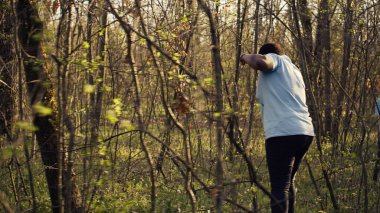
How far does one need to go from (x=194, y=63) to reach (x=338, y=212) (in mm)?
3690

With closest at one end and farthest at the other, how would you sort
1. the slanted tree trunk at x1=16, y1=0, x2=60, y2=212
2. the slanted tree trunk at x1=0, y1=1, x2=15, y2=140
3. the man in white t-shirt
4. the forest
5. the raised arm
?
Answer: 1. the forest
2. the raised arm
3. the man in white t-shirt
4. the slanted tree trunk at x1=16, y1=0, x2=60, y2=212
5. the slanted tree trunk at x1=0, y1=1, x2=15, y2=140

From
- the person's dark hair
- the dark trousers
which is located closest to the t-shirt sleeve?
the person's dark hair

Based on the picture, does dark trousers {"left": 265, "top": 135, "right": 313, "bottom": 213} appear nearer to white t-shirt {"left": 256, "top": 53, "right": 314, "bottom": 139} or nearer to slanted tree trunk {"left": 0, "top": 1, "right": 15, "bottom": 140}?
white t-shirt {"left": 256, "top": 53, "right": 314, "bottom": 139}

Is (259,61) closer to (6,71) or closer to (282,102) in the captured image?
(282,102)

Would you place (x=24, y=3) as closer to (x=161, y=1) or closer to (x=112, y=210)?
(x=112, y=210)

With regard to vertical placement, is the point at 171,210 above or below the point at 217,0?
below

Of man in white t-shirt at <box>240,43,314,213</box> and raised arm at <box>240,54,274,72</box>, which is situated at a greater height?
raised arm at <box>240,54,274,72</box>

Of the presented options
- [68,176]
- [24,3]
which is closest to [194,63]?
[24,3]

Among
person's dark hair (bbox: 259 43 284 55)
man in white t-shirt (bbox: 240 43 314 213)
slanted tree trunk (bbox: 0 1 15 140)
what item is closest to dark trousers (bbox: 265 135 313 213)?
man in white t-shirt (bbox: 240 43 314 213)

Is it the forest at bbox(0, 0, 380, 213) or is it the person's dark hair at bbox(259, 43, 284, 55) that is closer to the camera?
the forest at bbox(0, 0, 380, 213)

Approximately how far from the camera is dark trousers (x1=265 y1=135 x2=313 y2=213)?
4387mm

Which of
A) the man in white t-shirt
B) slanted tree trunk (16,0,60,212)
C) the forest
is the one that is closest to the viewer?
the forest

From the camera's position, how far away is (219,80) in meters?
3.20


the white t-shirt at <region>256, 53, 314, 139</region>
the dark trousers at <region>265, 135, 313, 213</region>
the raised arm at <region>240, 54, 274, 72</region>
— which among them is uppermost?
the raised arm at <region>240, 54, 274, 72</region>
